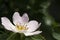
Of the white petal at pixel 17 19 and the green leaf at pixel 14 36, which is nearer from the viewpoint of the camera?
the green leaf at pixel 14 36

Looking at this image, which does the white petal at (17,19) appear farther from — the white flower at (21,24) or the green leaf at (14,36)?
the green leaf at (14,36)

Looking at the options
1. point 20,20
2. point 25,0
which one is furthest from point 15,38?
point 25,0

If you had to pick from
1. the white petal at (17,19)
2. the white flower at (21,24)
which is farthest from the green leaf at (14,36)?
the white petal at (17,19)

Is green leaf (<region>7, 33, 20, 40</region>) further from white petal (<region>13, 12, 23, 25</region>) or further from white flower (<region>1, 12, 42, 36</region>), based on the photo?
white petal (<region>13, 12, 23, 25</region>)

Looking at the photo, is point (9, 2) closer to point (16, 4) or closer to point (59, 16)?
point (16, 4)

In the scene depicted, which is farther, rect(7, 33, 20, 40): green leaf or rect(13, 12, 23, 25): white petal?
rect(13, 12, 23, 25): white petal

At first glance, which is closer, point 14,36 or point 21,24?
point 14,36

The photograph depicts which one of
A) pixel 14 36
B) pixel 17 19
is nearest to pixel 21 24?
pixel 17 19

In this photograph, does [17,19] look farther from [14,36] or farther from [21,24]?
[14,36]

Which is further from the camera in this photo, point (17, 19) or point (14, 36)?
point (17, 19)

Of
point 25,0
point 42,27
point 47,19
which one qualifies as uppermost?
point 42,27

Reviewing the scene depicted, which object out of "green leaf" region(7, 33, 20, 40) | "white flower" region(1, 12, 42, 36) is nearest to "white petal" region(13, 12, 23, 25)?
"white flower" region(1, 12, 42, 36)
